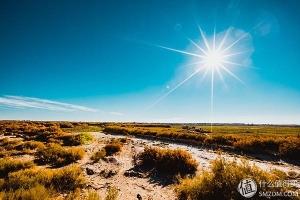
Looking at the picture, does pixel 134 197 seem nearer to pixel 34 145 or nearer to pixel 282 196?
→ pixel 282 196

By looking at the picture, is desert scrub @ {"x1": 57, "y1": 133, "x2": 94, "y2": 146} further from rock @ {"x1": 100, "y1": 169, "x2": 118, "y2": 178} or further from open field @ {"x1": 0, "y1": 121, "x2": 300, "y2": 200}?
rock @ {"x1": 100, "y1": 169, "x2": 118, "y2": 178}

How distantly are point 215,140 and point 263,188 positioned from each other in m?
18.5

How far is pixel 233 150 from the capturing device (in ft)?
57.9

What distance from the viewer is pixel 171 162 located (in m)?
9.88

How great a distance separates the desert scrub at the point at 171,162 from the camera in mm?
9648

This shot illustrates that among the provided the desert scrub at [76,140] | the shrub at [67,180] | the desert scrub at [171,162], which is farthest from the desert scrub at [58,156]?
the desert scrub at [76,140]

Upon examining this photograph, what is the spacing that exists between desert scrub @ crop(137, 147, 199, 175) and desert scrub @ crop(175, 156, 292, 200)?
3.44 meters

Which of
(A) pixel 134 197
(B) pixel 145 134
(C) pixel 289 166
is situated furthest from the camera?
(B) pixel 145 134

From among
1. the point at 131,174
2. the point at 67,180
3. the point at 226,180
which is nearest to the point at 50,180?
the point at 67,180

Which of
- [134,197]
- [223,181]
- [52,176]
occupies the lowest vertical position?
[134,197]

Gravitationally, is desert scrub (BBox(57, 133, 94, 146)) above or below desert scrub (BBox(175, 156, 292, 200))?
below

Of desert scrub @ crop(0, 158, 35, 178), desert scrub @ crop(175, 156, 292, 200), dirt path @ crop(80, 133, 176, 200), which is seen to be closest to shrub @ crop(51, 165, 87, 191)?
dirt path @ crop(80, 133, 176, 200)

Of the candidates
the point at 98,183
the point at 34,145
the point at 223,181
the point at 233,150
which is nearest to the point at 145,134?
the point at 233,150

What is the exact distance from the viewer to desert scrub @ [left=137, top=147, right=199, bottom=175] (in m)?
9.65
